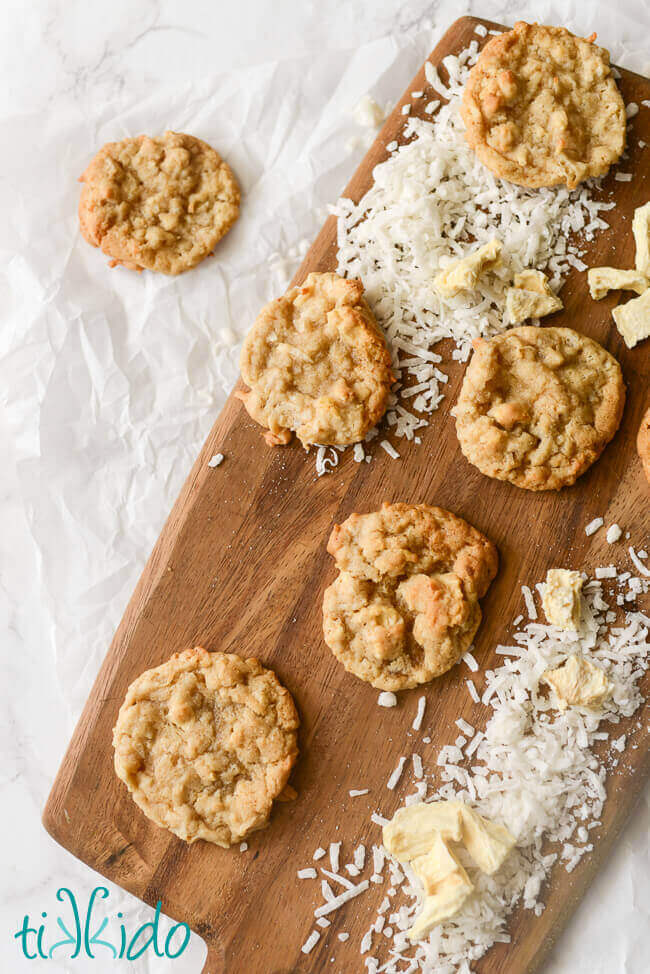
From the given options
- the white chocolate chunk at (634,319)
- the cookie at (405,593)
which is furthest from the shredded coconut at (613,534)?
the white chocolate chunk at (634,319)

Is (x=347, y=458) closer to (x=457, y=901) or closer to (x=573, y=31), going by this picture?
(x=457, y=901)

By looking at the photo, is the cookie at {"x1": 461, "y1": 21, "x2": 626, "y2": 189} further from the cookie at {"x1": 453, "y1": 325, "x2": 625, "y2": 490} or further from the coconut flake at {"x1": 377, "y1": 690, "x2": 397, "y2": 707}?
the coconut flake at {"x1": 377, "y1": 690, "x2": 397, "y2": 707}

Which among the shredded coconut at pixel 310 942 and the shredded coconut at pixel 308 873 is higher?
the shredded coconut at pixel 308 873

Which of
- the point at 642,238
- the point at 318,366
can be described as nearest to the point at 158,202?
the point at 318,366

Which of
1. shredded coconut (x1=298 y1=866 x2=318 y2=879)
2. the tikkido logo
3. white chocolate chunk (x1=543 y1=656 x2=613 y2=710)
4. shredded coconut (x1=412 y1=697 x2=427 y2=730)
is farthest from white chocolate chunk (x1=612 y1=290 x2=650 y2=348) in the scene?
the tikkido logo

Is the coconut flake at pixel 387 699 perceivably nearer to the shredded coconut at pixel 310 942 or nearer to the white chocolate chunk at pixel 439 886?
the white chocolate chunk at pixel 439 886

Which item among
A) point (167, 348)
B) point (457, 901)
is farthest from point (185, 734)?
point (167, 348)
